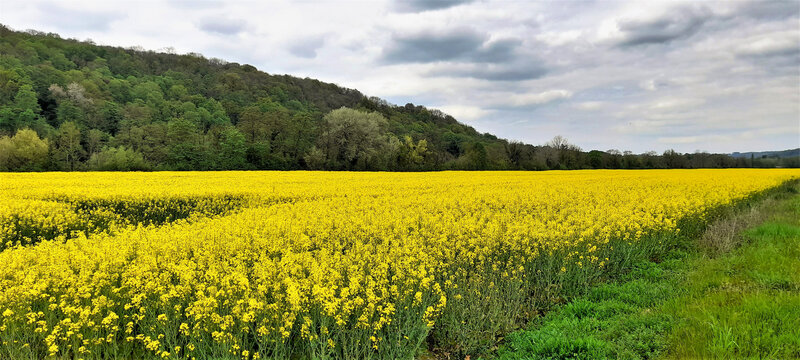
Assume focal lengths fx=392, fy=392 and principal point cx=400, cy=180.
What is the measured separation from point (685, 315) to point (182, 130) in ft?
176

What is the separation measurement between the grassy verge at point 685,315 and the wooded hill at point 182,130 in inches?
1617

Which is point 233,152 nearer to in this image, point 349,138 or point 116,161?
point 116,161

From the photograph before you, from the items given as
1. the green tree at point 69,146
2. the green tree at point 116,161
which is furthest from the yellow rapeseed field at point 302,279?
the green tree at point 69,146

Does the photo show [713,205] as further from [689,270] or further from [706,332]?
[706,332]

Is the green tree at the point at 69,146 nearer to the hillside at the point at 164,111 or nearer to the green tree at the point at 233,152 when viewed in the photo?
the hillside at the point at 164,111

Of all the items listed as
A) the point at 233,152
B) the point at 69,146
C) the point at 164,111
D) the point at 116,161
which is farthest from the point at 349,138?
the point at 164,111

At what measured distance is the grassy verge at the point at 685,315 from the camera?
181 inches

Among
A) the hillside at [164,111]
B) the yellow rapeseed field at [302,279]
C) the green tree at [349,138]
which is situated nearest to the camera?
the yellow rapeseed field at [302,279]

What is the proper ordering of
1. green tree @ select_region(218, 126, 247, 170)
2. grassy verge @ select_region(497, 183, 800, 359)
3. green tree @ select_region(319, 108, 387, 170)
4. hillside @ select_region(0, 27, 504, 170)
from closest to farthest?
1. grassy verge @ select_region(497, 183, 800, 359)
2. green tree @ select_region(218, 126, 247, 170)
3. hillside @ select_region(0, 27, 504, 170)
4. green tree @ select_region(319, 108, 387, 170)

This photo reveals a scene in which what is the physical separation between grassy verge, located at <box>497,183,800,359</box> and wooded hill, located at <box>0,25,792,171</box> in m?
41.1

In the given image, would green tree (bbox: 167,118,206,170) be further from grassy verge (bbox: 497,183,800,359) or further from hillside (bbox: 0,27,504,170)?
grassy verge (bbox: 497,183,800,359)

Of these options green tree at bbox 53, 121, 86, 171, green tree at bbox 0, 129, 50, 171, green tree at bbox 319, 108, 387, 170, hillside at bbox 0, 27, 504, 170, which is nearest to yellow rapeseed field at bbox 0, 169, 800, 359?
green tree at bbox 0, 129, 50, 171

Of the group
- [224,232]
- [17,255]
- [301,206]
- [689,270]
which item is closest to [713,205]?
[689,270]

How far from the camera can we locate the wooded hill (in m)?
46.6
